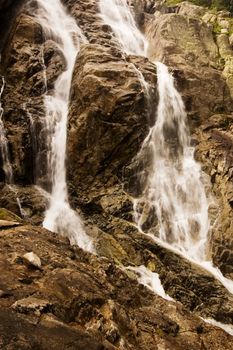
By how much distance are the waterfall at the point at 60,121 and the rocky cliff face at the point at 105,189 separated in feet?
1.59

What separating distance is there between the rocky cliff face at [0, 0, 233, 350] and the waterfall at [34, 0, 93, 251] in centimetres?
48

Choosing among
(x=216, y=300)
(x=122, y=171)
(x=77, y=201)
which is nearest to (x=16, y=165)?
(x=77, y=201)

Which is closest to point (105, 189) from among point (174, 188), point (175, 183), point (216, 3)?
point (174, 188)

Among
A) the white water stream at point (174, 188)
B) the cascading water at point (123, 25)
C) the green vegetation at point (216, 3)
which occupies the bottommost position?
the white water stream at point (174, 188)

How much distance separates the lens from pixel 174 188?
1016 inches

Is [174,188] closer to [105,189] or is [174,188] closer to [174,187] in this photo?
[174,187]

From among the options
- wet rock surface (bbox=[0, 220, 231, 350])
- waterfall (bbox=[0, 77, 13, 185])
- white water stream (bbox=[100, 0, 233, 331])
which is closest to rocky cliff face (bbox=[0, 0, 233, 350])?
wet rock surface (bbox=[0, 220, 231, 350])

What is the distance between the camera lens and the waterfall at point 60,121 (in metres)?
23.3

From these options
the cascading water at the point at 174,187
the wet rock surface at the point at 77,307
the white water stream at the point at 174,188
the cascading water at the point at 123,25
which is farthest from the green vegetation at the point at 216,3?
the wet rock surface at the point at 77,307

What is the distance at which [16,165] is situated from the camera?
25.2 meters

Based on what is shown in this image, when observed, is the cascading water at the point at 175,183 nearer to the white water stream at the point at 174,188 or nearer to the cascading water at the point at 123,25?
the white water stream at the point at 174,188

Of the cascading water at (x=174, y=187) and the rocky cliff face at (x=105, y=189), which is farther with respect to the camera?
the cascading water at (x=174, y=187)

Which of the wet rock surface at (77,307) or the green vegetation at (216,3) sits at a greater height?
the green vegetation at (216,3)

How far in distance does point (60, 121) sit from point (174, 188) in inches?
320
